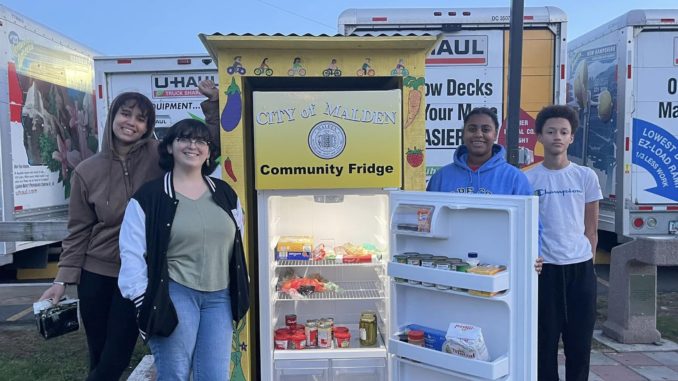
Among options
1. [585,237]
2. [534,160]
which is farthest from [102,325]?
[534,160]

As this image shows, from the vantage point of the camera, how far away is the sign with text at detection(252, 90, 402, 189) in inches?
122

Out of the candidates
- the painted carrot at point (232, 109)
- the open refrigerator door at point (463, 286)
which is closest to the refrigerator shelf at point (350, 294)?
the open refrigerator door at point (463, 286)

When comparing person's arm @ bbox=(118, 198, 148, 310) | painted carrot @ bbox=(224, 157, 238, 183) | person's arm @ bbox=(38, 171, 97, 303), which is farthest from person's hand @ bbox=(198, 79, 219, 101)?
person's arm @ bbox=(118, 198, 148, 310)

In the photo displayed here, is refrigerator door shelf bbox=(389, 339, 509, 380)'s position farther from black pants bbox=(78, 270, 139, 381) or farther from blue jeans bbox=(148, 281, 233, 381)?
black pants bbox=(78, 270, 139, 381)

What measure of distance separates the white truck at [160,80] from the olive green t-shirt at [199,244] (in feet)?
13.9

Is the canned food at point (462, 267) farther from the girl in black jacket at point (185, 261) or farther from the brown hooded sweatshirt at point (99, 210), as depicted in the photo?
the brown hooded sweatshirt at point (99, 210)

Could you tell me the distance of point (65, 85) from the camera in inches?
301

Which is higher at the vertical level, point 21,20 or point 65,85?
point 21,20

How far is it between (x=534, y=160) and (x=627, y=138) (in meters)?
1.48

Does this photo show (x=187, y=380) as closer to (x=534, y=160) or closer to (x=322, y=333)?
(x=322, y=333)

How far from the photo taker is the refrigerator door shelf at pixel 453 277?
238cm

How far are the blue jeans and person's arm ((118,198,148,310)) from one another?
140mm

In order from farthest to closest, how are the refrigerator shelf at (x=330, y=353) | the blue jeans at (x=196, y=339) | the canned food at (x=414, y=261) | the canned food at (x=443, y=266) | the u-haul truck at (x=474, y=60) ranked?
the u-haul truck at (x=474, y=60) < the refrigerator shelf at (x=330, y=353) < the canned food at (x=414, y=261) < the canned food at (x=443, y=266) < the blue jeans at (x=196, y=339)

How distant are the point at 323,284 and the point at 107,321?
158 centimetres
